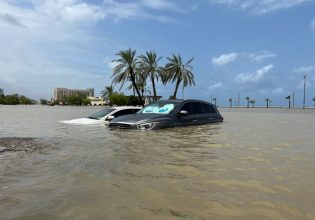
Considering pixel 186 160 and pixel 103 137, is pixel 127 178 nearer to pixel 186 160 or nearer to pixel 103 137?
pixel 186 160

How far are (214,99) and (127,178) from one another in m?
163

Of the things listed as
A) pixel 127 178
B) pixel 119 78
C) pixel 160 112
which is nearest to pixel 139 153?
pixel 127 178

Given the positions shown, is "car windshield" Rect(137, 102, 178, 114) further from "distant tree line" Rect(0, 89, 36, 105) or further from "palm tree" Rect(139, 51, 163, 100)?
"distant tree line" Rect(0, 89, 36, 105)

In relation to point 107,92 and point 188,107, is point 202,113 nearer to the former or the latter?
point 188,107

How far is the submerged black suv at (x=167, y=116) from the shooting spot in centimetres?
1339

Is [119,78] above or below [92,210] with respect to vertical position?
above

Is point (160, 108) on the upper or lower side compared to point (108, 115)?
upper

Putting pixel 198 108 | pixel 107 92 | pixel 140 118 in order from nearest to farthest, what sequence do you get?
pixel 140 118, pixel 198 108, pixel 107 92

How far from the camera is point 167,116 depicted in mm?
14234

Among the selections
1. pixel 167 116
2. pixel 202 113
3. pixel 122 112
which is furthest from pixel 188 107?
pixel 122 112

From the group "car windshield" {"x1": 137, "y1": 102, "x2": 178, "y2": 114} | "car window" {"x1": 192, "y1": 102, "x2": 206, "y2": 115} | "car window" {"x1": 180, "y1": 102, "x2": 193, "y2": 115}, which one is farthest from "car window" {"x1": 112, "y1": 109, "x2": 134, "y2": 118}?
"car window" {"x1": 192, "y1": 102, "x2": 206, "y2": 115}

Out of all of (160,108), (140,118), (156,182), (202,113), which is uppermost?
(160,108)

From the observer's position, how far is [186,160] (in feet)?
24.6

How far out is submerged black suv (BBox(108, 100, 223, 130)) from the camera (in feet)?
43.9
